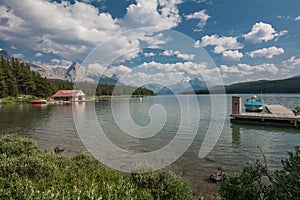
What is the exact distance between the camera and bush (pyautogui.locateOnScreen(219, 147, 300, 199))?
14.4ft

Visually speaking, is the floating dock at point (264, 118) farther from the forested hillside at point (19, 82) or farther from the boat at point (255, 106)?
the forested hillside at point (19, 82)

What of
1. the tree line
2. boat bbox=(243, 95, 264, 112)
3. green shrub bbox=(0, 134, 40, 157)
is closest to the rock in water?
green shrub bbox=(0, 134, 40, 157)

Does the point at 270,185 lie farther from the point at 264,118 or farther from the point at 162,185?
the point at 264,118

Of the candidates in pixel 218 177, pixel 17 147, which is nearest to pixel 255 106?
pixel 218 177

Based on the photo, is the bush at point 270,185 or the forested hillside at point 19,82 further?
the forested hillside at point 19,82

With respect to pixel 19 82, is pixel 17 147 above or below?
below

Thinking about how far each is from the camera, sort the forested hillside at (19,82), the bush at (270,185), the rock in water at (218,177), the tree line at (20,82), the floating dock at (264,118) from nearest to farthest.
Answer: the bush at (270,185) < the rock in water at (218,177) < the floating dock at (264,118) < the tree line at (20,82) < the forested hillside at (19,82)

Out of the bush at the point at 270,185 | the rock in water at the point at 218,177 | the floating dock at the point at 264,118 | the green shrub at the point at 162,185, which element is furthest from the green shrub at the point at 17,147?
the floating dock at the point at 264,118

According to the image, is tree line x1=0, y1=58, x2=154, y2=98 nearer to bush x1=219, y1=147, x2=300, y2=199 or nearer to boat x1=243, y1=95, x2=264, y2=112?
boat x1=243, y1=95, x2=264, y2=112

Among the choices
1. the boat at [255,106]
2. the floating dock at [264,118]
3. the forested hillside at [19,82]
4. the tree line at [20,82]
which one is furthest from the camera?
the forested hillside at [19,82]

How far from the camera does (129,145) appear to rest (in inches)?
718

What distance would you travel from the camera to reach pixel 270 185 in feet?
16.7

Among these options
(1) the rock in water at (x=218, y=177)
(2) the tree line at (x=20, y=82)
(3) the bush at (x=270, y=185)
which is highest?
(2) the tree line at (x=20, y=82)

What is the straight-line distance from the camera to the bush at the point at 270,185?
440cm
